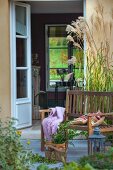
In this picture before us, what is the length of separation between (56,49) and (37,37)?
678 mm

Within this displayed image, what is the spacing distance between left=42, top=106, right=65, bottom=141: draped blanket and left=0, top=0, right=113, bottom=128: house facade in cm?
121

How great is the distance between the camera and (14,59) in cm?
758

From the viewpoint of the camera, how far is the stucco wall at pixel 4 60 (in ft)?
23.9

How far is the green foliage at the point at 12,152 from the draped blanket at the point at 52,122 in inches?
79.4

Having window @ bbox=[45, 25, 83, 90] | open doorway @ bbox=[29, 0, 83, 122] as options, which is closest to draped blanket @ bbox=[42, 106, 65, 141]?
open doorway @ bbox=[29, 0, 83, 122]

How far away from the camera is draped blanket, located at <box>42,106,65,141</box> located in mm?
6086

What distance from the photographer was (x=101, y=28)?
7145 mm

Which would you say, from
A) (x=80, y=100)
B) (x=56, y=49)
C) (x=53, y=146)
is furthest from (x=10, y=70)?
(x=56, y=49)

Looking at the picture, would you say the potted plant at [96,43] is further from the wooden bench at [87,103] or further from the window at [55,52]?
the window at [55,52]

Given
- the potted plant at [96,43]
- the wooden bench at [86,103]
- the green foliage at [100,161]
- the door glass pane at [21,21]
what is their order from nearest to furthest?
the green foliage at [100,161], the wooden bench at [86,103], the potted plant at [96,43], the door glass pane at [21,21]

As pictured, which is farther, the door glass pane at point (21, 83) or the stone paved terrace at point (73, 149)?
the door glass pane at point (21, 83)

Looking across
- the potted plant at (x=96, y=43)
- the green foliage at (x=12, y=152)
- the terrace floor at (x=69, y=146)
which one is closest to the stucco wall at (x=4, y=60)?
the terrace floor at (x=69, y=146)

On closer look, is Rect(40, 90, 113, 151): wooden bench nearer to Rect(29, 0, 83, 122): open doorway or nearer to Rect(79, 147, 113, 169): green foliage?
Rect(79, 147, 113, 169): green foliage

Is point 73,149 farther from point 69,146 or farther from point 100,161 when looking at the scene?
point 100,161
